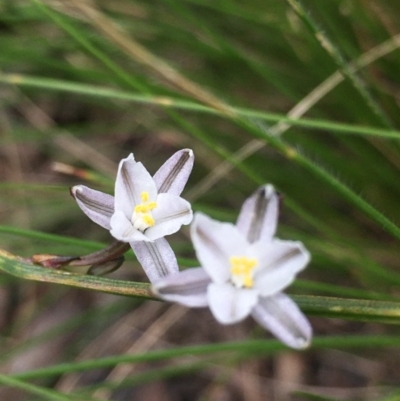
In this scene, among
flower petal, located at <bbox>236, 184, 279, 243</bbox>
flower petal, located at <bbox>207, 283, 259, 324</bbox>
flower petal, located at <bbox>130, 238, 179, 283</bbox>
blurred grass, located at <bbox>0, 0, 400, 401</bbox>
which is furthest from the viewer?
blurred grass, located at <bbox>0, 0, 400, 401</bbox>

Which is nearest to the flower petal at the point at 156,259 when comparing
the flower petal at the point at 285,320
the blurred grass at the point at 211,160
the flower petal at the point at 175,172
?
the flower petal at the point at 175,172

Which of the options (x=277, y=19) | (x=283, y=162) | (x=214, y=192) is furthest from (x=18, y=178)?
(x=277, y=19)

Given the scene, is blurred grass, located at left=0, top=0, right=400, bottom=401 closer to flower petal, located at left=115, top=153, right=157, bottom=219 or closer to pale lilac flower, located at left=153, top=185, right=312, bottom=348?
flower petal, located at left=115, top=153, right=157, bottom=219

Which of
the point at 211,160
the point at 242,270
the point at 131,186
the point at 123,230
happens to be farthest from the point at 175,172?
the point at 211,160

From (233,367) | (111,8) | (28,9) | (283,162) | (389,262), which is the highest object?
(111,8)

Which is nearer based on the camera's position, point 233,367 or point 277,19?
point 277,19

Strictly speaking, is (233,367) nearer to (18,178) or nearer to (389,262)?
(389,262)

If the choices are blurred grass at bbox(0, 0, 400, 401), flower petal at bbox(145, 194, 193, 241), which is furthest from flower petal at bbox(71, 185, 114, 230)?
blurred grass at bbox(0, 0, 400, 401)
